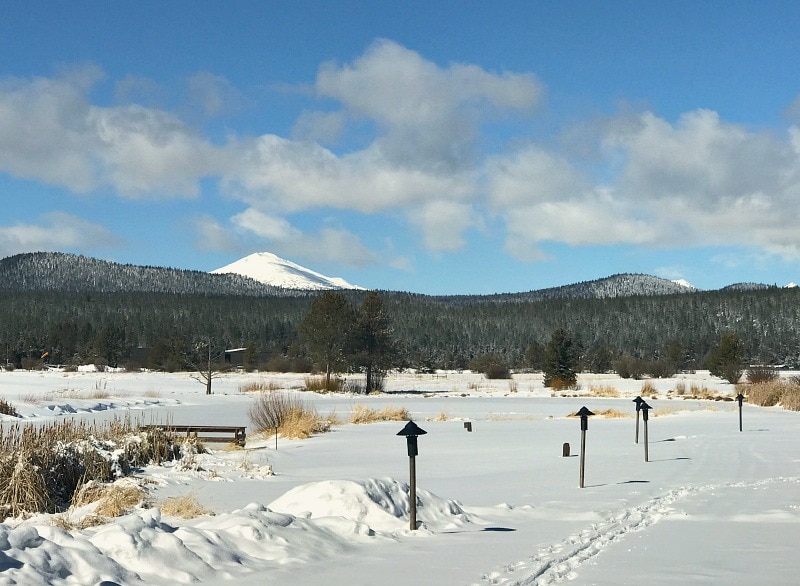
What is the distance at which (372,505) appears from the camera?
369 inches

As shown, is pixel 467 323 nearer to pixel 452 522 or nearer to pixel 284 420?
pixel 284 420

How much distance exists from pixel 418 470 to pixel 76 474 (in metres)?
6.54

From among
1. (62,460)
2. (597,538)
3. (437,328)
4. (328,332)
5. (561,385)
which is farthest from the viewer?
(437,328)

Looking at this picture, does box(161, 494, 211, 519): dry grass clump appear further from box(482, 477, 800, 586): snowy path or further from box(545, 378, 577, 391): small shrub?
box(545, 378, 577, 391): small shrub

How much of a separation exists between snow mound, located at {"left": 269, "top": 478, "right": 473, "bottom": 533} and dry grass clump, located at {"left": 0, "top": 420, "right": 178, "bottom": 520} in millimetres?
3674

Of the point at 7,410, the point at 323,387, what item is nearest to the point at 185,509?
the point at 7,410

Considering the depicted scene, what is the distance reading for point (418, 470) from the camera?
16.4m

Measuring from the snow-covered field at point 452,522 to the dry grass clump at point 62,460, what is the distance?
0.54m

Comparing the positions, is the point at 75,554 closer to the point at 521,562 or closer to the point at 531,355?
the point at 521,562

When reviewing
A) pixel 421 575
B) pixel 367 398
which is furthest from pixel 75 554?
pixel 367 398

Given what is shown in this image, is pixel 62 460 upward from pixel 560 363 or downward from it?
downward

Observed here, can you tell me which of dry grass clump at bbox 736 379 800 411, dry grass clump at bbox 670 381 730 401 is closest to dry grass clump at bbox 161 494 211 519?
dry grass clump at bbox 736 379 800 411

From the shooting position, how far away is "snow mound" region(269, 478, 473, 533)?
923 centimetres

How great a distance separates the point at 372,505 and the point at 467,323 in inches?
5985
